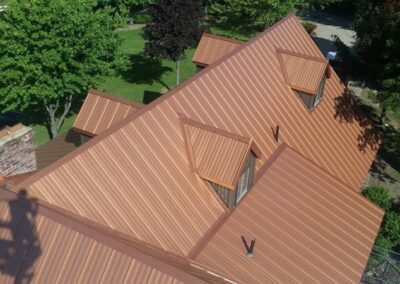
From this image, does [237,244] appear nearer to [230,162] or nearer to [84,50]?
[230,162]

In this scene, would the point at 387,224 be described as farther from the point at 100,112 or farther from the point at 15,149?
the point at 15,149

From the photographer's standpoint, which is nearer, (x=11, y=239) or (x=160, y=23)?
(x=11, y=239)

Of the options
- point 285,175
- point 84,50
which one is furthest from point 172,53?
point 285,175

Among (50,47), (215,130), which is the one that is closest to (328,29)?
(50,47)

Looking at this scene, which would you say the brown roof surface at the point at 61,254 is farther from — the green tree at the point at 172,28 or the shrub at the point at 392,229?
the green tree at the point at 172,28

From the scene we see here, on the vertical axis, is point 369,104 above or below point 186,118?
below

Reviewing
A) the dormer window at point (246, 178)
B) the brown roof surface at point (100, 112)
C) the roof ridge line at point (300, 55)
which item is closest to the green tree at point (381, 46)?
the roof ridge line at point (300, 55)

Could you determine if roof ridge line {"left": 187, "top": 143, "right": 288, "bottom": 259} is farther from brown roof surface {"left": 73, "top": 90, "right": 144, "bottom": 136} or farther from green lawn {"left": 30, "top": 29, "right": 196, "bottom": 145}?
green lawn {"left": 30, "top": 29, "right": 196, "bottom": 145}
